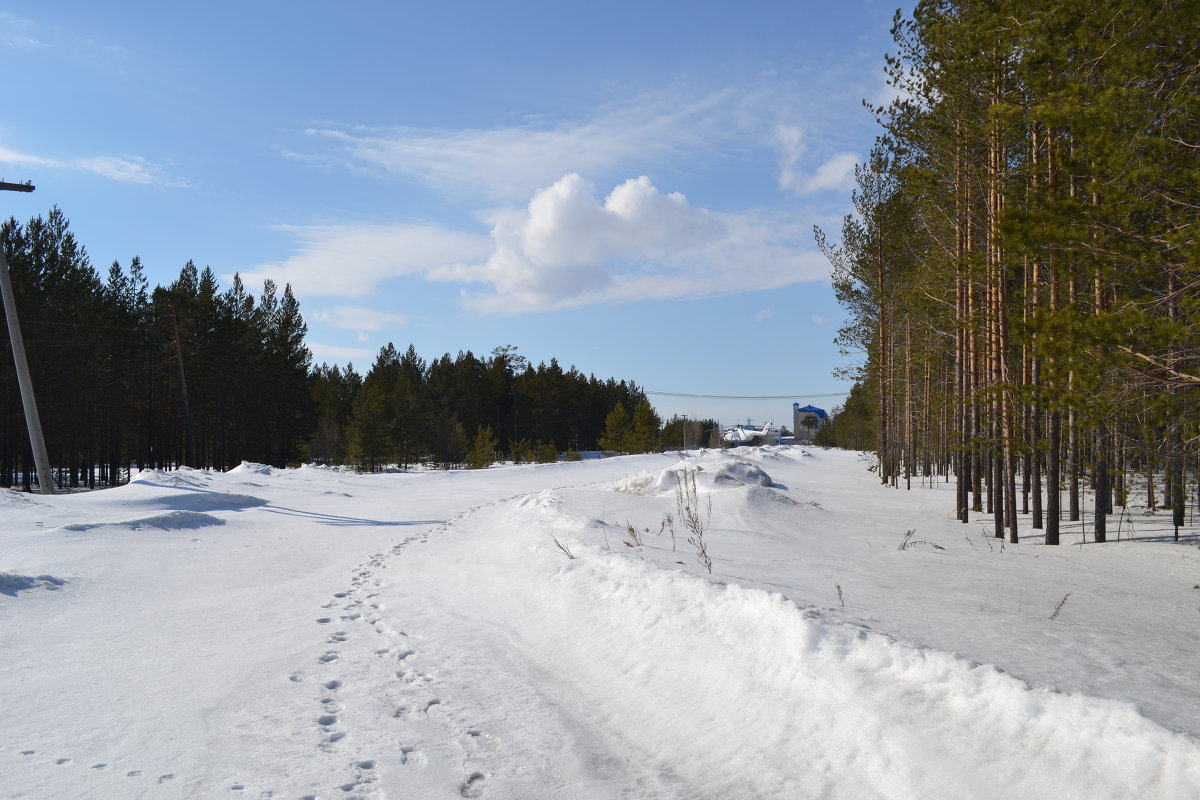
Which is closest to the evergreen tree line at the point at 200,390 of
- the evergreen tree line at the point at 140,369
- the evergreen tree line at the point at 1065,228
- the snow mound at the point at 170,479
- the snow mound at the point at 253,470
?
the evergreen tree line at the point at 140,369

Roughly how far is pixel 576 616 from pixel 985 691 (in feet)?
12.3

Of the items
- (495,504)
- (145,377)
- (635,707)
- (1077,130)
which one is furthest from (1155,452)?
→ (145,377)

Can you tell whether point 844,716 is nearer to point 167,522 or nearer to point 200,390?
point 167,522

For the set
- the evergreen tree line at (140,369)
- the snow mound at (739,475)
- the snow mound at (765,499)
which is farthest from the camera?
the evergreen tree line at (140,369)

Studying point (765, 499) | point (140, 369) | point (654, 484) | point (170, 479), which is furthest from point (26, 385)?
point (140, 369)

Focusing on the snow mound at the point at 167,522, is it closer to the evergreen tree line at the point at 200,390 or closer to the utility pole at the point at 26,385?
the utility pole at the point at 26,385

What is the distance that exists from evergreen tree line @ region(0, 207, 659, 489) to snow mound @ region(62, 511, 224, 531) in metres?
25.2

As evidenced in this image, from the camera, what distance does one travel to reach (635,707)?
15.4 ft

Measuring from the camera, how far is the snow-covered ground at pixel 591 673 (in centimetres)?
338

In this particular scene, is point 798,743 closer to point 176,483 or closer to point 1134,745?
point 1134,745

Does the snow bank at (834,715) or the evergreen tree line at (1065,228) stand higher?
the evergreen tree line at (1065,228)

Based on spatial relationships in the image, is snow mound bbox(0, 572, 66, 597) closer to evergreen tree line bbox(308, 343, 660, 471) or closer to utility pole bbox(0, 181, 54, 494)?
utility pole bbox(0, 181, 54, 494)

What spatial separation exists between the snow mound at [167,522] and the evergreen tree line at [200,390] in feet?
82.6

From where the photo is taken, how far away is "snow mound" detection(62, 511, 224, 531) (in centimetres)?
1065
